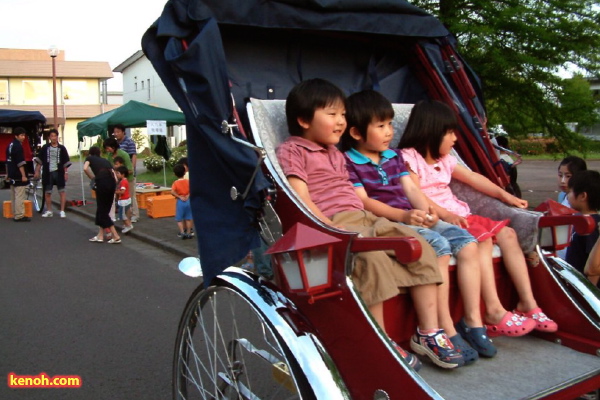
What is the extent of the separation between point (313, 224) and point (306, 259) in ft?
0.68

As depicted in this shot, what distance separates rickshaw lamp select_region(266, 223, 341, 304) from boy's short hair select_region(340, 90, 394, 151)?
41.3 inches

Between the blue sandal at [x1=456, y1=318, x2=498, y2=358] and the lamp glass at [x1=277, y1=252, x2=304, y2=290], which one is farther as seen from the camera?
the blue sandal at [x1=456, y1=318, x2=498, y2=358]

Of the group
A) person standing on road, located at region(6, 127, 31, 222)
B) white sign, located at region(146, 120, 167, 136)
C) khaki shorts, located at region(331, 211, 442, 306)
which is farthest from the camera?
white sign, located at region(146, 120, 167, 136)

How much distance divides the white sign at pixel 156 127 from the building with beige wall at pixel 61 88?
35229 mm

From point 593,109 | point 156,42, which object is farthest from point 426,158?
point 593,109

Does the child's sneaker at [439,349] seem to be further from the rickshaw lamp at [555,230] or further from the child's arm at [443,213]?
the rickshaw lamp at [555,230]

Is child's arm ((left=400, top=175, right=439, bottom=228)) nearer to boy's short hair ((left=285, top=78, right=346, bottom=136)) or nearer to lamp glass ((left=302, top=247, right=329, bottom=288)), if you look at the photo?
boy's short hair ((left=285, top=78, right=346, bottom=136))

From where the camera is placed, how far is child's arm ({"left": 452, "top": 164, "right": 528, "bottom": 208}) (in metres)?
3.03

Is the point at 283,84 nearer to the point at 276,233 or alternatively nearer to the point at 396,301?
the point at 276,233

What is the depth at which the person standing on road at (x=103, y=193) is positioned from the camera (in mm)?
9367

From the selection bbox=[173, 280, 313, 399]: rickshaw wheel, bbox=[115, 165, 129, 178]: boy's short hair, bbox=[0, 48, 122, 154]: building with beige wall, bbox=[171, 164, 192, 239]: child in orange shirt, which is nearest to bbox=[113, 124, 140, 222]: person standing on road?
bbox=[115, 165, 129, 178]: boy's short hair

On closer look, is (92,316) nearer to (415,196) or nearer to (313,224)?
(415,196)

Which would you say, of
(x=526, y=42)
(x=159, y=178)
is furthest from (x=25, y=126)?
Answer: (x=526, y=42)

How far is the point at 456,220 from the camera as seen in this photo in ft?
9.41
